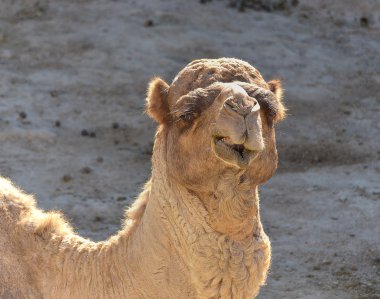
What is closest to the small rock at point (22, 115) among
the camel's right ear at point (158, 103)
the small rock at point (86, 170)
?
the small rock at point (86, 170)

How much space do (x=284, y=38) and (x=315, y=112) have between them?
6.92 feet

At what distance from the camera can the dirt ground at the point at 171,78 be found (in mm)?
8359

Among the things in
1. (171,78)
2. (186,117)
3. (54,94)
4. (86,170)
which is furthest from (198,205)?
(171,78)

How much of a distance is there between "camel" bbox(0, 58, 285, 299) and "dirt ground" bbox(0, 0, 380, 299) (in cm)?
314

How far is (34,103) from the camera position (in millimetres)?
10859

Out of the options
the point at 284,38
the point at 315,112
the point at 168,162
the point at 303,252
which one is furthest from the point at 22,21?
the point at 168,162

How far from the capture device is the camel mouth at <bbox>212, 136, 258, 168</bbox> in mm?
3762

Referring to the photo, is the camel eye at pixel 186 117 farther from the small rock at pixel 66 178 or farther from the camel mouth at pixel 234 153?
the small rock at pixel 66 178

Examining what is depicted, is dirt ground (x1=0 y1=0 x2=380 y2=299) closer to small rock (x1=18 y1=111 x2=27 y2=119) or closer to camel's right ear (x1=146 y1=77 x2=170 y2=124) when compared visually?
small rock (x1=18 y1=111 x2=27 y2=119)

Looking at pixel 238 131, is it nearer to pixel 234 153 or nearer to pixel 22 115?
pixel 234 153

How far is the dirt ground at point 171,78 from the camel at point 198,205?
3144mm

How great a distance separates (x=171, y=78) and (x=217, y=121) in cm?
788

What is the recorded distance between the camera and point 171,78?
11.6 metres

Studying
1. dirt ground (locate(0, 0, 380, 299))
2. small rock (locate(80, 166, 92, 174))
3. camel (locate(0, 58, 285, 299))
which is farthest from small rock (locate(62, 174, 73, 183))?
camel (locate(0, 58, 285, 299))
